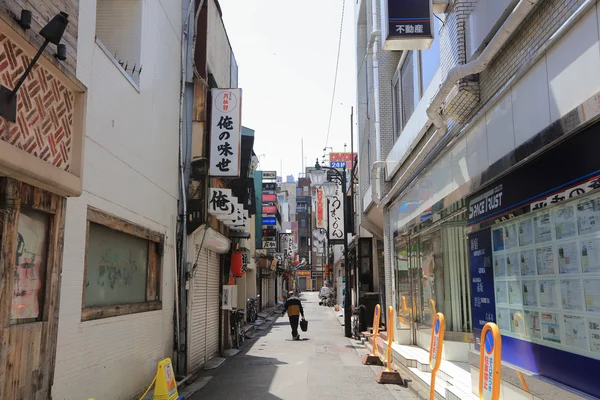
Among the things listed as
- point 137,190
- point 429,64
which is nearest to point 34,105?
point 137,190

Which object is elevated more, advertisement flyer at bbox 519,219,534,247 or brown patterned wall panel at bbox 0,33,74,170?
brown patterned wall panel at bbox 0,33,74,170

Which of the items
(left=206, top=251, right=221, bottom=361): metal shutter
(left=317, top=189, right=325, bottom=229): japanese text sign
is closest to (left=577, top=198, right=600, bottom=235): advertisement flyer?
(left=206, top=251, right=221, bottom=361): metal shutter

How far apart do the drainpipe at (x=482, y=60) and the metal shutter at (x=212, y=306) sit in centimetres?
829

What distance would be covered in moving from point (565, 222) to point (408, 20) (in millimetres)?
4335

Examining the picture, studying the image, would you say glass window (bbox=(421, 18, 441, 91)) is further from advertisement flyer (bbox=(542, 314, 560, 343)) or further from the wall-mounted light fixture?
the wall-mounted light fixture

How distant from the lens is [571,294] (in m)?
4.76

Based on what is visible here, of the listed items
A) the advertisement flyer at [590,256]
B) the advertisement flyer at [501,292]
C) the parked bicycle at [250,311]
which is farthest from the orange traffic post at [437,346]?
the parked bicycle at [250,311]

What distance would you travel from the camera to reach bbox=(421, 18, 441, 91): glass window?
10.1 metres

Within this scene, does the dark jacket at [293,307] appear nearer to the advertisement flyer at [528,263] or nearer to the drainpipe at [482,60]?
the drainpipe at [482,60]

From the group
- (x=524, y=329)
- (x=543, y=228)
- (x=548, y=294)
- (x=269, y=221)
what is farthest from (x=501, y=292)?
(x=269, y=221)

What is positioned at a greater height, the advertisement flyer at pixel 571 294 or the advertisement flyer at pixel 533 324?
→ the advertisement flyer at pixel 571 294

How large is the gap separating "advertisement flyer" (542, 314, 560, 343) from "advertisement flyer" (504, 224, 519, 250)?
0.98m

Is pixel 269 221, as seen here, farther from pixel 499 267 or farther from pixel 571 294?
pixel 571 294

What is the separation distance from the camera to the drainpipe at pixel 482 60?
5.48m
